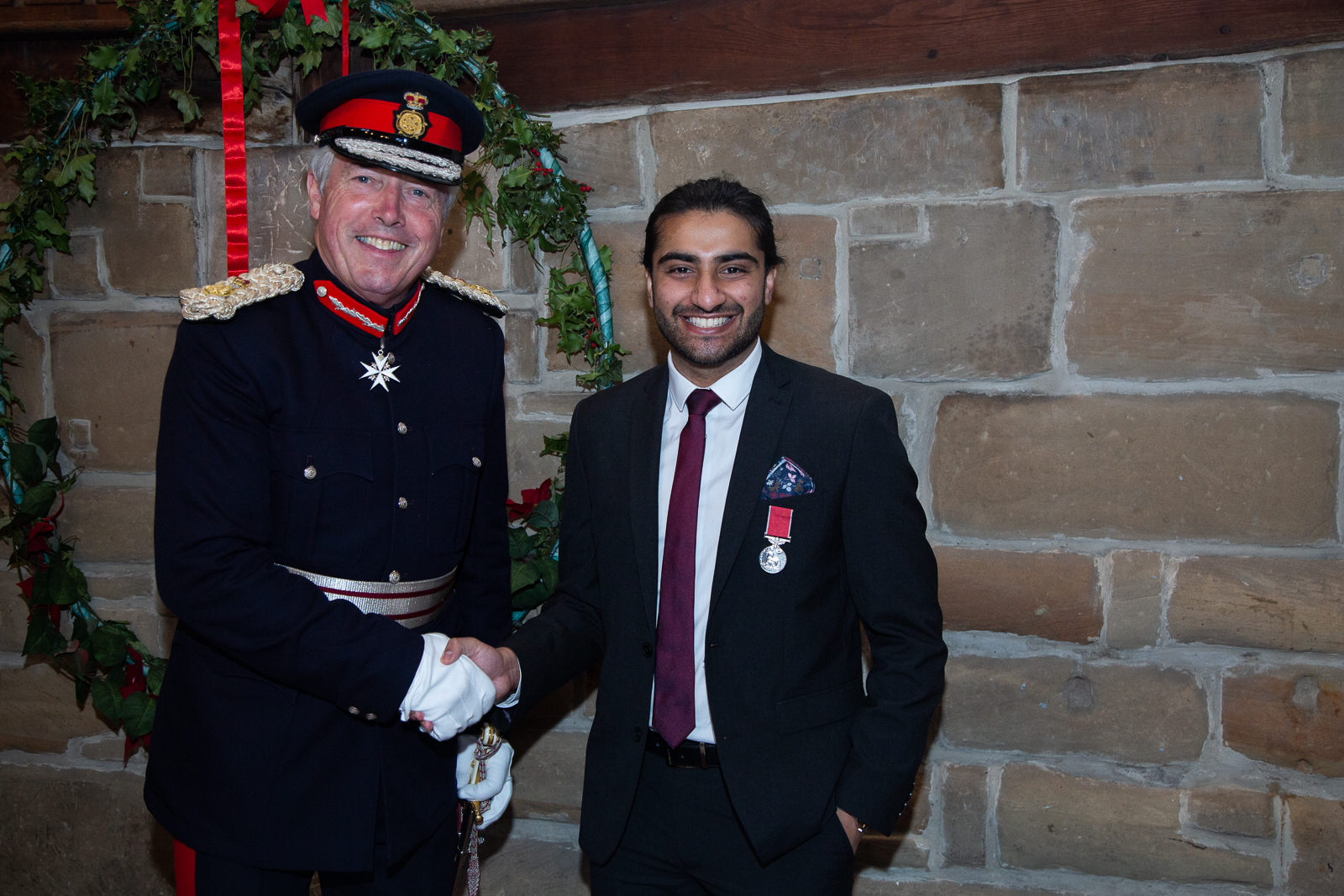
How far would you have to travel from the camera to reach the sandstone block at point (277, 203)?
2.74m

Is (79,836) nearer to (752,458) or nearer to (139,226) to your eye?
(139,226)

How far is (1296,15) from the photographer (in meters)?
2.22

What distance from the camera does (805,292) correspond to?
2.53 meters

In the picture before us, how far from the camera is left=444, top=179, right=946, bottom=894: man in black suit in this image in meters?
1.76

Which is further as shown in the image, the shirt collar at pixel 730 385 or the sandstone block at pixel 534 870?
the sandstone block at pixel 534 870

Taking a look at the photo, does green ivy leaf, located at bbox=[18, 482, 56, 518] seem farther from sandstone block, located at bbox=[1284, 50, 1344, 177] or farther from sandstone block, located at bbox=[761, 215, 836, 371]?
sandstone block, located at bbox=[1284, 50, 1344, 177]

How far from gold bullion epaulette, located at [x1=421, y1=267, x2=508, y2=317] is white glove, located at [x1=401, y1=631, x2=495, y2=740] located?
2.57 feet

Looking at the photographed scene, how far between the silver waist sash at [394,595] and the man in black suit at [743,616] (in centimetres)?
13

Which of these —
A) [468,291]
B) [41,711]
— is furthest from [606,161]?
[41,711]

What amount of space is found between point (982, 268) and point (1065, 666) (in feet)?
3.32

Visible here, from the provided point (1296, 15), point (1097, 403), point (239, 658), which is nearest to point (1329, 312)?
point (1097, 403)

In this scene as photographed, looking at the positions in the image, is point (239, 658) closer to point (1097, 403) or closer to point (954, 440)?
point (954, 440)

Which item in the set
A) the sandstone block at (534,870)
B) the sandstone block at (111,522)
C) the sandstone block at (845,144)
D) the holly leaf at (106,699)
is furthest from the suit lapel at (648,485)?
the holly leaf at (106,699)

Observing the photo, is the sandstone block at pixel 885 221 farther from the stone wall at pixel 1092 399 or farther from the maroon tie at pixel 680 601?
the maroon tie at pixel 680 601
